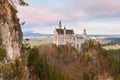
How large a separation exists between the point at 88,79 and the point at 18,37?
367 feet

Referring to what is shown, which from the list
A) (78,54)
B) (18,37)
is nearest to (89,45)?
(78,54)

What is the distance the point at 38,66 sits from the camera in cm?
5934

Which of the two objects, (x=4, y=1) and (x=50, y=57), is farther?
(x=50, y=57)

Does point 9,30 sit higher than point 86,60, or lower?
higher

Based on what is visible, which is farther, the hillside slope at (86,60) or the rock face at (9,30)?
the hillside slope at (86,60)

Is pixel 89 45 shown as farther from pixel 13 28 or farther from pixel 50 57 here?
pixel 13 28

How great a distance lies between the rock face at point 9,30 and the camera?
933 inches

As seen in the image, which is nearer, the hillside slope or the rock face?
the rock face

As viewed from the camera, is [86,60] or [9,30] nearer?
[9,30]

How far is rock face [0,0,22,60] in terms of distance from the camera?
23688 mm

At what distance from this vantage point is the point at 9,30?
24.8 meters

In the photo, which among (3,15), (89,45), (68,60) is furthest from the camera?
(89,45)

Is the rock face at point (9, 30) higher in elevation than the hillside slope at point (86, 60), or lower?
higher

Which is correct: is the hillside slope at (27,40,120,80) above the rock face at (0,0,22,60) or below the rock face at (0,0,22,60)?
below
